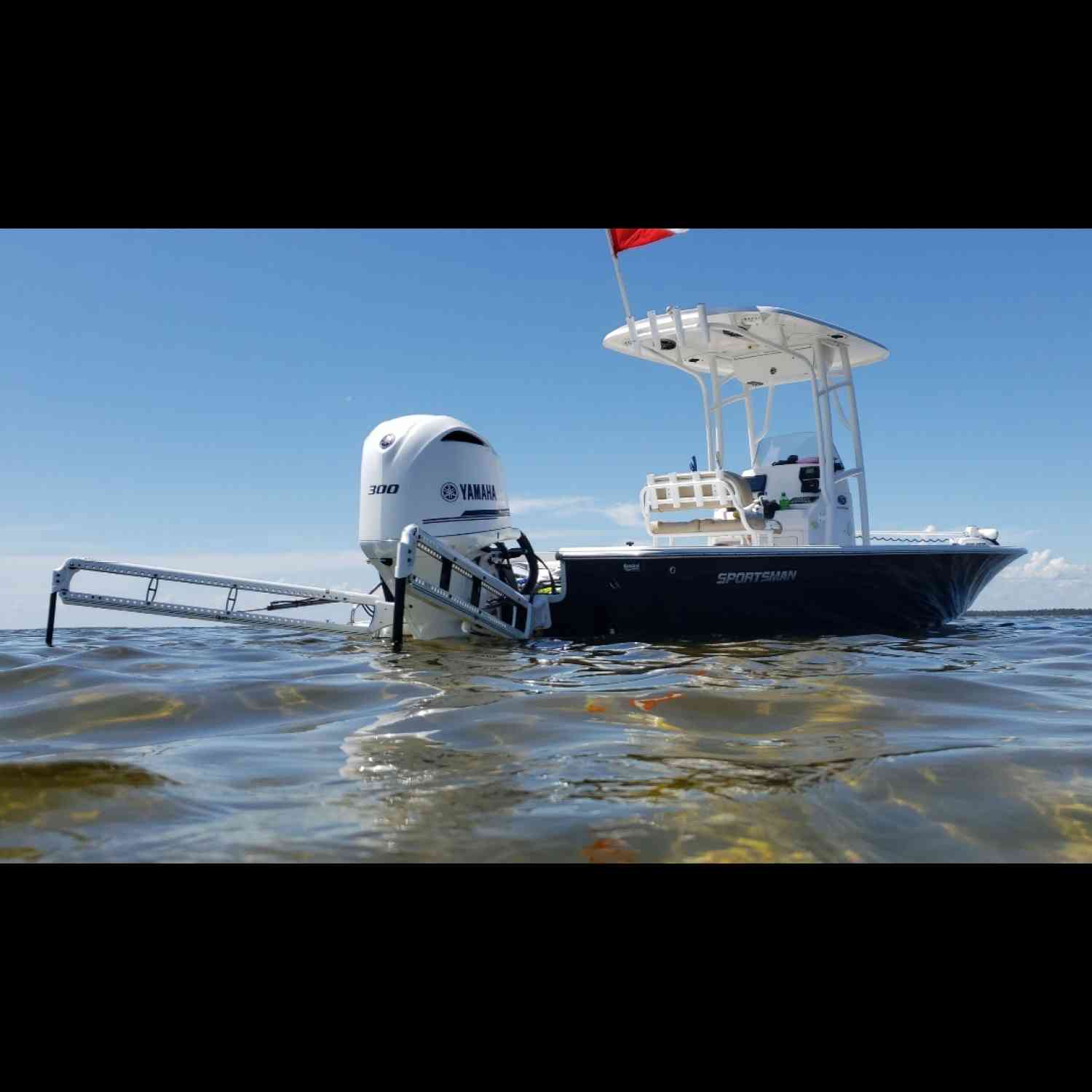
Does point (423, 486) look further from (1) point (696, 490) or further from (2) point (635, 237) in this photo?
(2) point (635, 237)

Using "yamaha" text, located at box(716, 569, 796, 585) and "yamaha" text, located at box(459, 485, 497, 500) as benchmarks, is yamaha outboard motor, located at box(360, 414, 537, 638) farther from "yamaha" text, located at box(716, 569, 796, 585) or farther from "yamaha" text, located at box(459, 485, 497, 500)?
"yamaha" text, located at box(716, 569, 796, 585)

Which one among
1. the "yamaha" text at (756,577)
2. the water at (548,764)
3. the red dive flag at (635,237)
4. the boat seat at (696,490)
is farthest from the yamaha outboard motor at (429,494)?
the red dive flag at (635,237)

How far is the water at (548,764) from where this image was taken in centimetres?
237

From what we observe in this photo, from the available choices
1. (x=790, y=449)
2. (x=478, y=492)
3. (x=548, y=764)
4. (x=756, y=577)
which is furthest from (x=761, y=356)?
(x=548, y=764)

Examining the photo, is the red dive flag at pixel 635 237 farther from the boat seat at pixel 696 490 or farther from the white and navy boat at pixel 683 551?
the boat seat at pixel 696 490

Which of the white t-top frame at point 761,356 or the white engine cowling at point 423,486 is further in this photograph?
the white t-top frame at point 761,356

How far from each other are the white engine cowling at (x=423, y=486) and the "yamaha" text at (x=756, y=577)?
2.89 meters

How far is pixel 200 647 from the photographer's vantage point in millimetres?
9359

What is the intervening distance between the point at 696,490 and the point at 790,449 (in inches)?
83.1

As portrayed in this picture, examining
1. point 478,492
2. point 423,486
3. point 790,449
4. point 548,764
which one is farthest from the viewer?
point 790,449

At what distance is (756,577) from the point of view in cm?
1009

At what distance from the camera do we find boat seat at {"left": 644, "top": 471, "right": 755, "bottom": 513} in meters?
11.7
